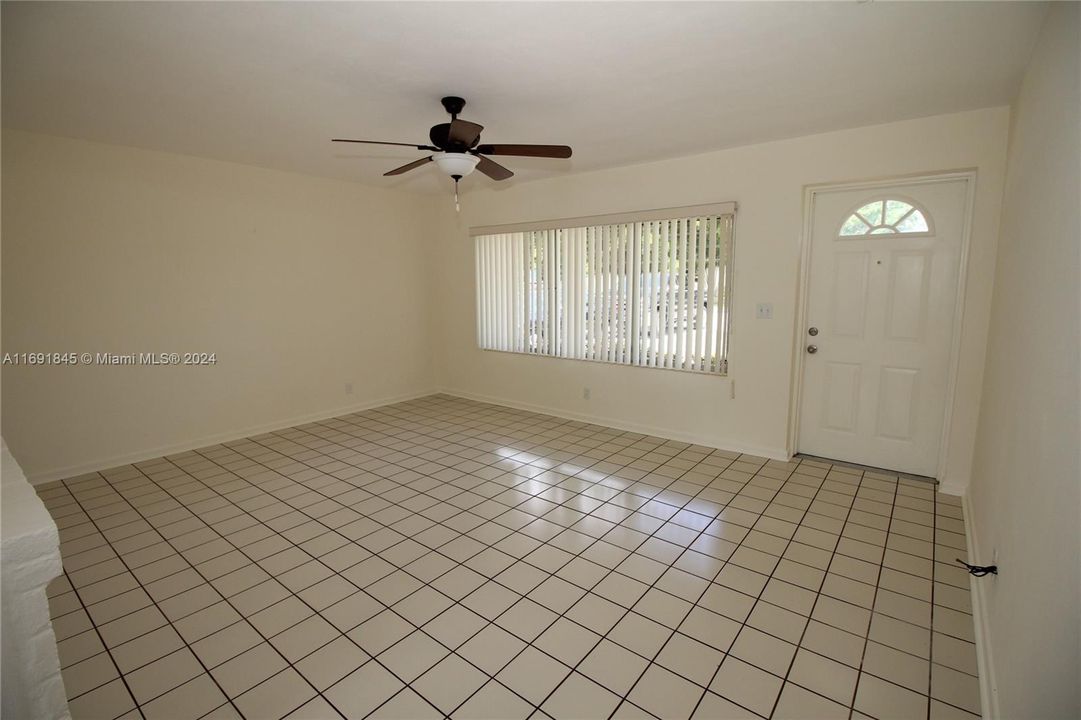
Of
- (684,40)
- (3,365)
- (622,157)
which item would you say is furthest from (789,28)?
(3,365)

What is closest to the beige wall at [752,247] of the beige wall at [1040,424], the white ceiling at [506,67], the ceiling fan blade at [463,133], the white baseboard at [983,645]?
the white ceiling at [506,67]

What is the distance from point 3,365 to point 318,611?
3.21 m

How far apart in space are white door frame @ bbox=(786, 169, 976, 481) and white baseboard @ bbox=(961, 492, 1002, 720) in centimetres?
112

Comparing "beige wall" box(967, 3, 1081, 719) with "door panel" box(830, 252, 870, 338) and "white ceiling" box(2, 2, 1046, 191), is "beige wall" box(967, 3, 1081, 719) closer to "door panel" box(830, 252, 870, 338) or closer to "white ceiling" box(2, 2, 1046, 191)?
"white ceiling" box(2, 2, 1046, 191)

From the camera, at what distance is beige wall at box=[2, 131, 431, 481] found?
358cm

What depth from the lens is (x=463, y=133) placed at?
2.60m

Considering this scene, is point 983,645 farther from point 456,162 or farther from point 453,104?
point 453,104

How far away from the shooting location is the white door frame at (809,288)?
3.24m

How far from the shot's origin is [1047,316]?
1598mm

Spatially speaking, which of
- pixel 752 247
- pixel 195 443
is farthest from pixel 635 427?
pixel 195 443

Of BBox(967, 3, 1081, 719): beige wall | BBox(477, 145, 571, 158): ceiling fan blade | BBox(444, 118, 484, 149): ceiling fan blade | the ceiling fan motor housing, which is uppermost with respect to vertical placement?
the ceiling fan motor housing

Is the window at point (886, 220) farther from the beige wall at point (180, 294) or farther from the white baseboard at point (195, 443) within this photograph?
the white baseboard at point (195, 443)

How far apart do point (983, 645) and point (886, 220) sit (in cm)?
276

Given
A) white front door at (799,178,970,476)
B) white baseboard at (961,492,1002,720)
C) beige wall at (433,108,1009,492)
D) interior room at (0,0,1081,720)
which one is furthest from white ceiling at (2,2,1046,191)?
white baseboard at (961,492,1002,720)
